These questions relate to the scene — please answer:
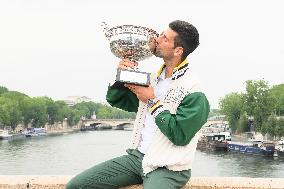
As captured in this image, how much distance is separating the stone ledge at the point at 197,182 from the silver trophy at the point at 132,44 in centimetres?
117

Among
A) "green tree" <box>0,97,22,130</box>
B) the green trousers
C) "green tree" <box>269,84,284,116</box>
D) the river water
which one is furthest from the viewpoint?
"green tree" <box>0,97,22,130</box>

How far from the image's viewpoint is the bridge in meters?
92.0

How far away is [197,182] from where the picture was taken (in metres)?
4.17

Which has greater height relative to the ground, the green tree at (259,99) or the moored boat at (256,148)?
the green tree at (259,99)

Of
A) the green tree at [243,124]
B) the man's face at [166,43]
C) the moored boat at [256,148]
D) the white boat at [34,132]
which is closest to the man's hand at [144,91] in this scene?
the man's face at [166,43]

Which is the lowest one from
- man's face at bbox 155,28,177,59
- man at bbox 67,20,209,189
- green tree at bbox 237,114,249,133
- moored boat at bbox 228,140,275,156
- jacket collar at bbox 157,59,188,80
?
moored boat at bbox 228,140,275,156

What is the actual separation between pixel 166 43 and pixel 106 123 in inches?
3593

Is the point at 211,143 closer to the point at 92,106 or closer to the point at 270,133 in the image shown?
the point at 270,133

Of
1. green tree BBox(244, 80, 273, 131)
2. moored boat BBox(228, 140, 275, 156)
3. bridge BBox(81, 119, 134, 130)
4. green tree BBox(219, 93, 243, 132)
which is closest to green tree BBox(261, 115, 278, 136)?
green tree BBox(244, 80, 273, 131)

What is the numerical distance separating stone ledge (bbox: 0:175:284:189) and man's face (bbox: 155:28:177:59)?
3.78 ft

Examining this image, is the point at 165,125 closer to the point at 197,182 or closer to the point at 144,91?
the point at 144,91

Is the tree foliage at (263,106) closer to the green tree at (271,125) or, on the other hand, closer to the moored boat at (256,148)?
the green tree at (271,125)

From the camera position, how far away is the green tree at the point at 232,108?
56688mm

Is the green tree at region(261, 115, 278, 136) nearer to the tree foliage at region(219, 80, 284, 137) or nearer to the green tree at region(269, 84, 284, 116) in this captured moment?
the tree foliage at region(219, 80, 284, 137)
